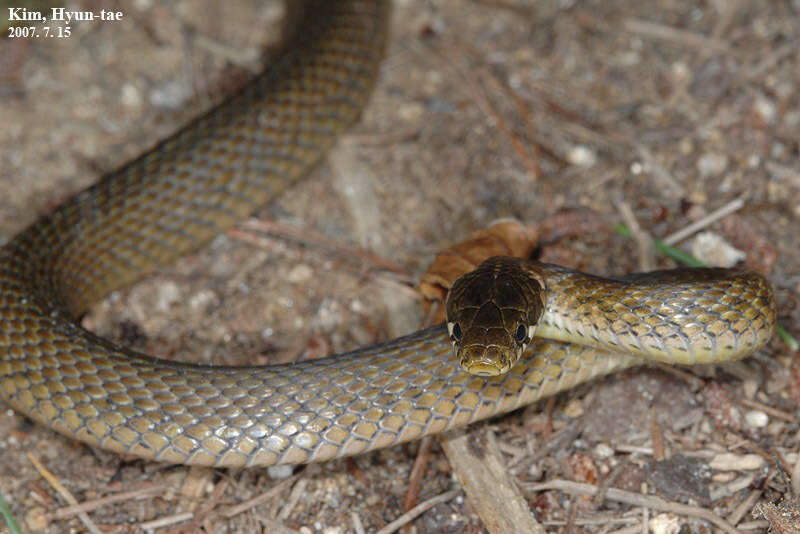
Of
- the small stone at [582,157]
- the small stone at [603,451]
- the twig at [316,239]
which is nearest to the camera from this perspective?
the small stone at [603,451]

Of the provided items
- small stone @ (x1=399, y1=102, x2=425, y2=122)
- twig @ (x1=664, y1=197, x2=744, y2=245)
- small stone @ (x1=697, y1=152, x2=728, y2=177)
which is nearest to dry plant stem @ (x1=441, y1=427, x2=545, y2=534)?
twig @ (x1=664, y1=197, x2=744, y2=245)

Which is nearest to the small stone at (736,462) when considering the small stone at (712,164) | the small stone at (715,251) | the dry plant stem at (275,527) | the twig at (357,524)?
the small stone at (715,251)

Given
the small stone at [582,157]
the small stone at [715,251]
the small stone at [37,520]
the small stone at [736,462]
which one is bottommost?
the small stone at [37,520]

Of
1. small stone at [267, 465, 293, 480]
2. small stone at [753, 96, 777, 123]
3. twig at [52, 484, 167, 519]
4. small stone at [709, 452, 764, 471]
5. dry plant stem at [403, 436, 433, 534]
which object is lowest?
twig at [52, 484, 167, 519]

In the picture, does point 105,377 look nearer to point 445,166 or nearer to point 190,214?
point 190,214

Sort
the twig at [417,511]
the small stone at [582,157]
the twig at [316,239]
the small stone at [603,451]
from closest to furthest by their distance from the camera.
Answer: the twig at [417,511]
the small stone at [603,451]
the twig at [316,239]
the small stone at [582,157]

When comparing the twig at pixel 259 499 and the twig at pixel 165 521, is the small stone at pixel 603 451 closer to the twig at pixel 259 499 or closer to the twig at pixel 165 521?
the twig at pixel 259 499

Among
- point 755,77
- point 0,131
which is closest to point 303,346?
point 0,131

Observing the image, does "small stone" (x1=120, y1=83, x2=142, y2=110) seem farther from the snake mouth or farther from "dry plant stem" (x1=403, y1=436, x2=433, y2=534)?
the snake mouth
